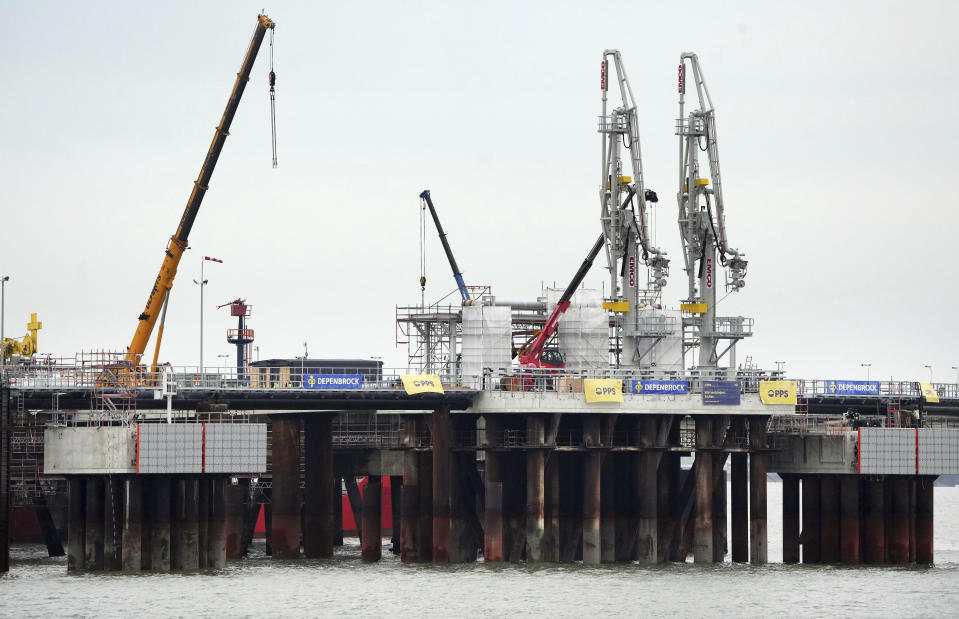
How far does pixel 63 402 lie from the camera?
111m

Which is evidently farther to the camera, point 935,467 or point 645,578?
point 935,467

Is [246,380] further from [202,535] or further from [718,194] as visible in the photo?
[718,194]

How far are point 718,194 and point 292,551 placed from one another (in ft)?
108

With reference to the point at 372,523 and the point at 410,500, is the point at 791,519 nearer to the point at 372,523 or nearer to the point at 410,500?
the point at 410,500

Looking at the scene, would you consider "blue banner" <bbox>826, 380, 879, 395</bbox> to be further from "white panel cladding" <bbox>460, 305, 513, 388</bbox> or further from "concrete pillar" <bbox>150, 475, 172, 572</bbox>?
"concrete pillar" <bbox>150, 475, 172, 572</bbox>

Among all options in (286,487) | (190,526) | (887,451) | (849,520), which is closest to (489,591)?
(190,526)

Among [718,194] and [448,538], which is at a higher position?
[718,194]

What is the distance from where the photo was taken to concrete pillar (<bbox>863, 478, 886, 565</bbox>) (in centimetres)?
12081

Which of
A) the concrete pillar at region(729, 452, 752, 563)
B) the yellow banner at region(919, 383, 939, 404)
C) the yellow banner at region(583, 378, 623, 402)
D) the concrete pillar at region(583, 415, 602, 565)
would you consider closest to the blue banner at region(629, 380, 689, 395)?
the yellow banner at region(583, 378, 623, 402)

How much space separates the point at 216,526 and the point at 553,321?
34182 millimetres

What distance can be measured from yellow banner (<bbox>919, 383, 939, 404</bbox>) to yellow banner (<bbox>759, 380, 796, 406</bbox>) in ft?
42.2

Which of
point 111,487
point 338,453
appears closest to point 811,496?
point 338,453

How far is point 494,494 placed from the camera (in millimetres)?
118875

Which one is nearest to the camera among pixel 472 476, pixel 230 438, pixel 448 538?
pixel 230 438
